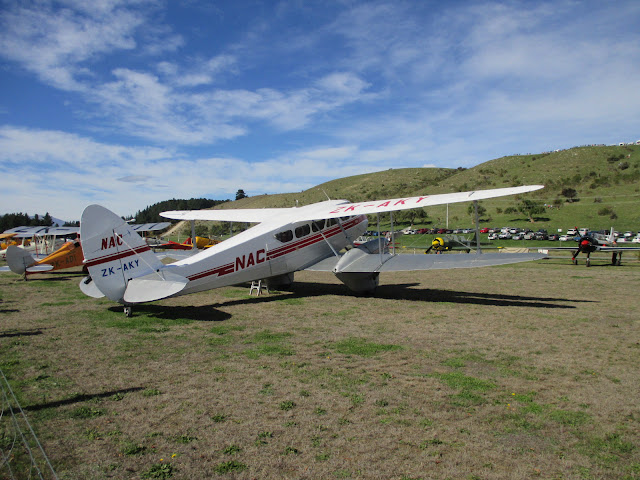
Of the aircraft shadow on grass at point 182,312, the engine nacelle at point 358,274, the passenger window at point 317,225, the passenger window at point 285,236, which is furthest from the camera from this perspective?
the passenger window at point 317,225

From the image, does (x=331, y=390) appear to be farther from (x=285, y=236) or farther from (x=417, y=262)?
(x=285, y=236)

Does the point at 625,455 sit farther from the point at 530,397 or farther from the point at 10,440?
the point at 10,440

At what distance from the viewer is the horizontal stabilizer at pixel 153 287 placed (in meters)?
8.10

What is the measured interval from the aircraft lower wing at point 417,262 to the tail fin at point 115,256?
4688mm

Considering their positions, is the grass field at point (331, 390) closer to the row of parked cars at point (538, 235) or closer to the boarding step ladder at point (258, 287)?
the boarding step ladder at point (258, 287)

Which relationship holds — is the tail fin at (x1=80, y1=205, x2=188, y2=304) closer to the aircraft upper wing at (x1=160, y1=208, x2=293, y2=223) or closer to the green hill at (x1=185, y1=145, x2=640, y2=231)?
the aircraft upper wing at (x1=160, y1=208, x2=293, y2=223)

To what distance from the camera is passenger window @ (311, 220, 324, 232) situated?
12.2 meters

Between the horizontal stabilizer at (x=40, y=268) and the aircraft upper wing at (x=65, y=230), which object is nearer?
the horizontal stabilizer at (x=40, y=268)

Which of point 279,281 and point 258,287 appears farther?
point 279,281

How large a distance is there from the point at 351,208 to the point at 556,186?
45219mm

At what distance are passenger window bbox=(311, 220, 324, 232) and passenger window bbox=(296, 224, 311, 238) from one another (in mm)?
210

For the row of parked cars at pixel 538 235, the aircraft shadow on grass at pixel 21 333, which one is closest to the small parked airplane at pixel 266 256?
the aircraft shadow on grass at pixel 21 333

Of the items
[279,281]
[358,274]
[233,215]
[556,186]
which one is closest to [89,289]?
[279,281]

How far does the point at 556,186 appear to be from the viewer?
47312 mm
